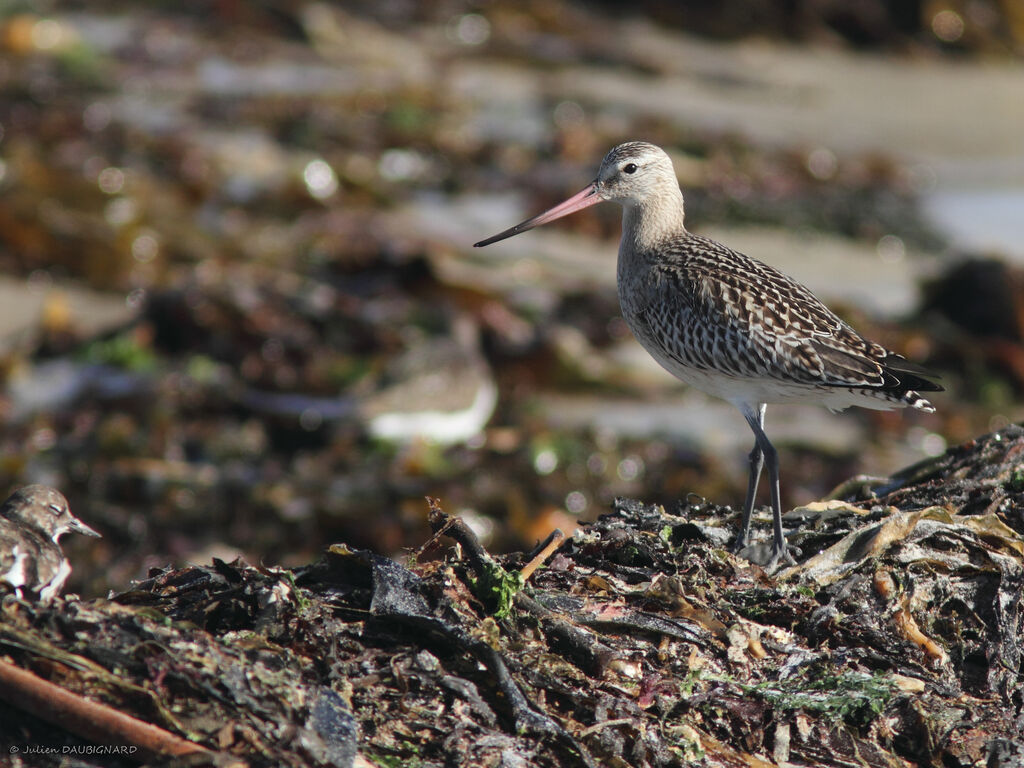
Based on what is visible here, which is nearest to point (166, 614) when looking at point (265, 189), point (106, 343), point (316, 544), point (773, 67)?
point (316, 544)

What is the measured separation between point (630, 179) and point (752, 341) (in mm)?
1038

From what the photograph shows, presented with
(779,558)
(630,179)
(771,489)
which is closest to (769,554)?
(779,558)

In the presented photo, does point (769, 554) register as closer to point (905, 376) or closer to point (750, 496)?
point (750, 496)

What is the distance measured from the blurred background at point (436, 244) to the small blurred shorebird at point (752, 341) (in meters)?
0.47

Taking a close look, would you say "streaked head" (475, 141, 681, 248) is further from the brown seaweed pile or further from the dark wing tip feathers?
the brown seaweed pile

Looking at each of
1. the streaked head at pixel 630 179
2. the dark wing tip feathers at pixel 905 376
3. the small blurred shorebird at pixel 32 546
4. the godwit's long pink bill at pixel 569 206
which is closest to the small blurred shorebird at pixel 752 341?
the dark wing tip feathers at pixel 905 376

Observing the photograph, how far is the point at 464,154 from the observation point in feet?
39.7

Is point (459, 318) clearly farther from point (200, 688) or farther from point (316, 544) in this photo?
point (200, 688)

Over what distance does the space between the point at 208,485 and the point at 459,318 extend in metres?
2.27

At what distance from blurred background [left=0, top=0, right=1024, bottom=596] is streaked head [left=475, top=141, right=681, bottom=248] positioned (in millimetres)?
1181

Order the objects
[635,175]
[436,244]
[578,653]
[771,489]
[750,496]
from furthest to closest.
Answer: [436,244] → [635,175] → [750,496] → [771,489] → [578,653]

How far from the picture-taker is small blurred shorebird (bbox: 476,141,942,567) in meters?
4.04

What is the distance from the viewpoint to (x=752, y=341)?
409 centimetres

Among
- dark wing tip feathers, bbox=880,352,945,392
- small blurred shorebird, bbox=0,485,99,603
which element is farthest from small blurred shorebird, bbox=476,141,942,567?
small blurred shorebird, bbox=0,485,99,603
